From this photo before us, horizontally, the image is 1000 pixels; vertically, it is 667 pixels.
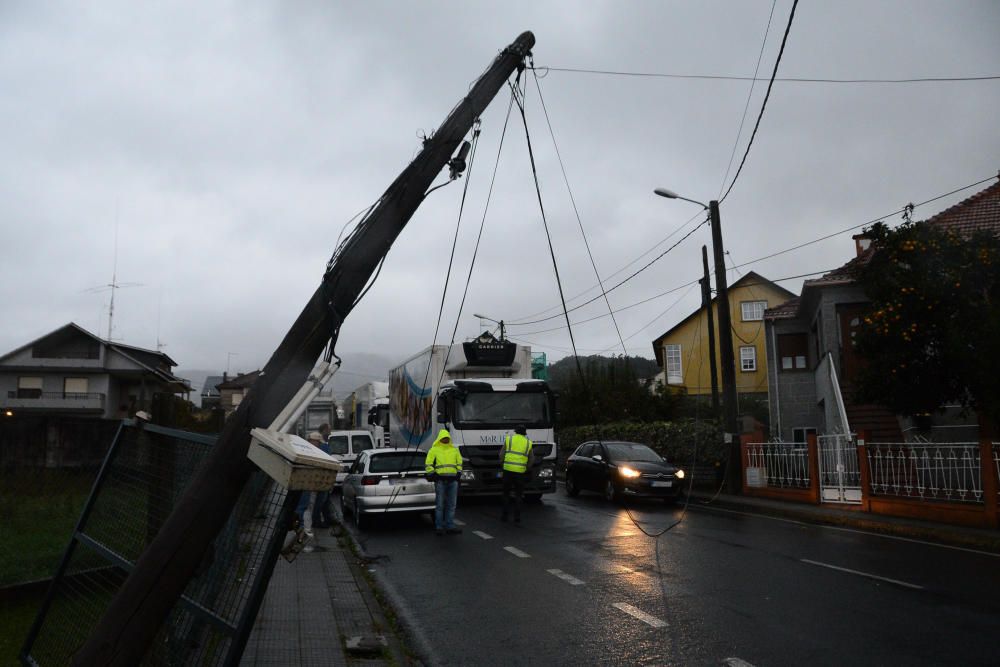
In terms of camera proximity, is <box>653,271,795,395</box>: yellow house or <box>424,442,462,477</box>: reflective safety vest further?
<box>653,271,795,395</box>: yellow house

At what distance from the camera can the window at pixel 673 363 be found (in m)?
51.2

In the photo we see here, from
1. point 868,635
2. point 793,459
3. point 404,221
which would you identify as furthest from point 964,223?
point 404,221

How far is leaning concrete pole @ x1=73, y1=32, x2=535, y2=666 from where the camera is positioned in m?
3.81

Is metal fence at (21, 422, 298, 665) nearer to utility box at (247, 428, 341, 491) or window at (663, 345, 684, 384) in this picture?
utility box at (247, 428, 341, 491)

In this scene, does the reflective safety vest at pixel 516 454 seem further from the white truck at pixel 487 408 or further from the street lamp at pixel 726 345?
the street lamp at pixel 726 345

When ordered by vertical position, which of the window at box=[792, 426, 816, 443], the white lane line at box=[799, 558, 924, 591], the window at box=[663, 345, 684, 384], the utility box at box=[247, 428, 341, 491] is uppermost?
the window at box=[663, 345, 684, 384]

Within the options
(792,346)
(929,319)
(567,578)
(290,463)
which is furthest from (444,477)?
(792,346)

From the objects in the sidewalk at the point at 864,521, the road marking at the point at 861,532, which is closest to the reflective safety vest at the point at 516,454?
the road marking at the point at 861,532

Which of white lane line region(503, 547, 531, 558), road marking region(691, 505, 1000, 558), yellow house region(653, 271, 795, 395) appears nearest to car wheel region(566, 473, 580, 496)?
road marking region(691, 505, 1000, 558)

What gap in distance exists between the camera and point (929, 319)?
48.0ft

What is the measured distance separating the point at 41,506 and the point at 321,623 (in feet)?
16.3

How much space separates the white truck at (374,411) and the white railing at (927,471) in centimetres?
1475

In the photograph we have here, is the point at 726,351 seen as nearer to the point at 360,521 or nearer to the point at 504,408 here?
the point at 504,408

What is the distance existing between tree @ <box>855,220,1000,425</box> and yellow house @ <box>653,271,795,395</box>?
3168cm
